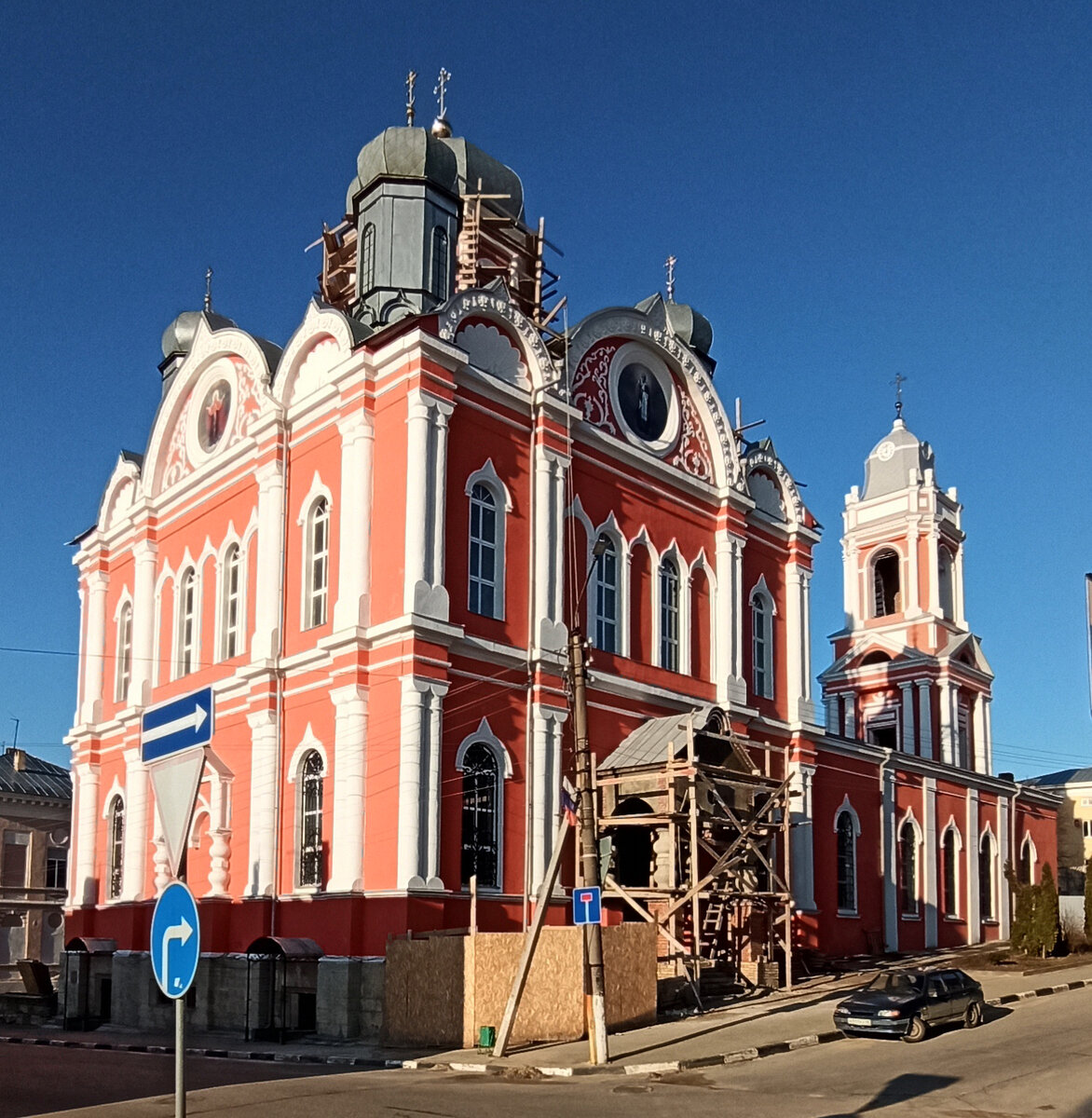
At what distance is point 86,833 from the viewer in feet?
108

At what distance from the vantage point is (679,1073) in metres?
16.7

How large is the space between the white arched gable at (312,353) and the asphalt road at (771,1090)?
1313 cm

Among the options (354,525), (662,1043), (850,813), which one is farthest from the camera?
(850,813)

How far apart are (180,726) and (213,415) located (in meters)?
23.9

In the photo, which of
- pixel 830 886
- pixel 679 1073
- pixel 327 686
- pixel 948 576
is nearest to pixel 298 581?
pixel 327 686

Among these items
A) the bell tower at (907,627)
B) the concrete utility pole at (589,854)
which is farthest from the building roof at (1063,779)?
the concrete utility pole at (589,854)

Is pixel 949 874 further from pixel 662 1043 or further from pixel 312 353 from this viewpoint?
pixel 312 353

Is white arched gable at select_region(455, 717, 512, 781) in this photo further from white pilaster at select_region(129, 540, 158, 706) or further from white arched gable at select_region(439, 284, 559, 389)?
white pilaster at select_region(129, 540, 158, 706)

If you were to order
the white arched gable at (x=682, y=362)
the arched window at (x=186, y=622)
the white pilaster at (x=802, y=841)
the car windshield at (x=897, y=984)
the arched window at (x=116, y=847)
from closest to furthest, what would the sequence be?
1. the car windshield at (x=897, y=984)
2. the white arched gable at (x=682, y=362)
3. the arched window at (x=186, y=622)
4. the white pilaster at (x=802, y=841)
5. the arched window at (x=116, y=847)

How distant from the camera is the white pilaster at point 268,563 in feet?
86.0

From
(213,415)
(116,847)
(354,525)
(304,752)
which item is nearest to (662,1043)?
(304,752)

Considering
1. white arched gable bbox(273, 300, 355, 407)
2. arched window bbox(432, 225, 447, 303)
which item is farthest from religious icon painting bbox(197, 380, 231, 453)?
arched window bbox(432, 225, 447, 303)

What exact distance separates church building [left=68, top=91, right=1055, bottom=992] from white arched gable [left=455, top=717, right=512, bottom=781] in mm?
52

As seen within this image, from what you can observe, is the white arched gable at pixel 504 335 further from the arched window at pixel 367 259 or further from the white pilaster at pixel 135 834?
the white pilaster at pixel 135 834
